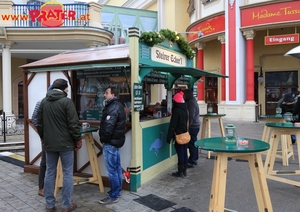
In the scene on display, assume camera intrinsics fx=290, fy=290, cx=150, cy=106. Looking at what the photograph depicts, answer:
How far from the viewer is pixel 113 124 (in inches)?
167

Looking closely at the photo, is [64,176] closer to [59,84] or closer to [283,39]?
[59,84]

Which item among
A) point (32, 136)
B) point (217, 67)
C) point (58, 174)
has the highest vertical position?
point (217, 67)

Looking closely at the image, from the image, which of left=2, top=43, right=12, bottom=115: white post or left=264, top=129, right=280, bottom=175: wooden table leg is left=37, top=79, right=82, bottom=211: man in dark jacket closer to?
left=264, top=129, right=280, bottom=175: wooden table leg

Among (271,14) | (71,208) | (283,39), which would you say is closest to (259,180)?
(71,208)

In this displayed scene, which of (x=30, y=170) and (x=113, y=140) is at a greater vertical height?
(x=113, y=140)

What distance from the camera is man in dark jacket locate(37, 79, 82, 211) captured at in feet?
12.7

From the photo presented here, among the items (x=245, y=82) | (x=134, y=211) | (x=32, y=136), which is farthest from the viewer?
(x=245, y=82)

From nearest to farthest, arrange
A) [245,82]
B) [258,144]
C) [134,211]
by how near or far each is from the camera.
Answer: [258,144] → [134,211] → [245,82]

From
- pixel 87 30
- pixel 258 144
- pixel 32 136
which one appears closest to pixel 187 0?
pixel 87 30

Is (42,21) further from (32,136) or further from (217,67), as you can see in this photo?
(217,67)

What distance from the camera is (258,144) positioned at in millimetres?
3520

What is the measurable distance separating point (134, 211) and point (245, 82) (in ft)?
44.9

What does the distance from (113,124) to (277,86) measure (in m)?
16.5

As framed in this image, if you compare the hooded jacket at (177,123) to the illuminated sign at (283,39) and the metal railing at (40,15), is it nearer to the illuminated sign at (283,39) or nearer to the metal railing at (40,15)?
the metal railing at (40,15)
